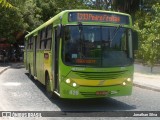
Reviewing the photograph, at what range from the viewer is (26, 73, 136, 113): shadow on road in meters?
10.8

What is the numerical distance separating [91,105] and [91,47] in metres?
1.99

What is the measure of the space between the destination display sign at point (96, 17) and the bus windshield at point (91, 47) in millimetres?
245

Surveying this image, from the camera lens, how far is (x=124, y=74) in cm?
1095

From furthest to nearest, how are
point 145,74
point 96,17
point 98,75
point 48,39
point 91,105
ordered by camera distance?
point 145,74, point 48,39, point 91,105, point 96,17, point 98,75

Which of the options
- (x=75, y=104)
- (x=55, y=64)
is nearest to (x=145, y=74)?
(x=75, y=104)

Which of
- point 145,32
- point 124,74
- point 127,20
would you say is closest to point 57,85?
point 124,74

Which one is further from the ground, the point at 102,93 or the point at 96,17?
the point at 96,17

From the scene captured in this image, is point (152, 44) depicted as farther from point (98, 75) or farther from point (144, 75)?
point (98, 75)

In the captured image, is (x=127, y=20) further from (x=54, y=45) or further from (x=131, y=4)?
(x=131, y=4)

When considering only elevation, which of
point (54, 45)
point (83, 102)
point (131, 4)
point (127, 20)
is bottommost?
point (83, 102)

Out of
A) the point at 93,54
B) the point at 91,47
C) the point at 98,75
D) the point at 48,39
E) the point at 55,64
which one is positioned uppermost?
the point at 48,39

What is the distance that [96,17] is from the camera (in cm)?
1102

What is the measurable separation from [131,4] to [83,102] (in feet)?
64.7

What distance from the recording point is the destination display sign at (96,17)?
1088 cm
